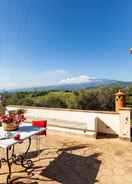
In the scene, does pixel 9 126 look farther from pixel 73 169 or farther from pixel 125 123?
pixel 125 123

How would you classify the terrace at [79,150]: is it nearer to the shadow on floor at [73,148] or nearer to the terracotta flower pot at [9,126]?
the shadow on floor at [73,148]

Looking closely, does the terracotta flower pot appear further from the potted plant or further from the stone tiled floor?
the stone tiled floor

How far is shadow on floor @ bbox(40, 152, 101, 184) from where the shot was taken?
3002mm

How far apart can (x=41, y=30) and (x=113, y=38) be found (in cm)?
733

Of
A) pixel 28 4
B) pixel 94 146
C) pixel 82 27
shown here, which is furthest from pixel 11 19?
pixel 94 146

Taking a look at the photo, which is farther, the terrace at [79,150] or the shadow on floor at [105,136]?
the shadow on floor at [105,136]

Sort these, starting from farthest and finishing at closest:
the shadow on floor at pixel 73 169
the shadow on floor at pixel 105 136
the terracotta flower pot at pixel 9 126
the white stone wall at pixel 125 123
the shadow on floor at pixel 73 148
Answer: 1. the shadow on floor at pixel 105 136
2. the white stone wall at pixel 125 123
3. the shadow on floor at pixel 73 148
4. the terracotta flower pot at pixel 9 126
5. the shadow on floor at pixel 73 169

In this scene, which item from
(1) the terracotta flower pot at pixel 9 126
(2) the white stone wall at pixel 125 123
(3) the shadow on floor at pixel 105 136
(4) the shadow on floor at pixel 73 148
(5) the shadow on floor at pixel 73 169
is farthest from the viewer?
(3) the shadow on floor at pixel 105 136

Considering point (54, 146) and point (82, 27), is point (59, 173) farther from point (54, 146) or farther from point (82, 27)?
point (82, 27)

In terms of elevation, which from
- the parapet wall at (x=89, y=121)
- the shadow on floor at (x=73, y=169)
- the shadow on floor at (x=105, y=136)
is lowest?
the shadow on floor at (x=73, y=169)

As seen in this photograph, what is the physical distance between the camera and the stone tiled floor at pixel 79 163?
9.86 feet

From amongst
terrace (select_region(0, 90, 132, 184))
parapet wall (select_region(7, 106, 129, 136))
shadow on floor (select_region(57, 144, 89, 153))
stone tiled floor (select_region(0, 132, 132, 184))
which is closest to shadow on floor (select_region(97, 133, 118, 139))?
terrace (select_region(0, 90, 132, 184))

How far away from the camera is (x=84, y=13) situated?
10203mm

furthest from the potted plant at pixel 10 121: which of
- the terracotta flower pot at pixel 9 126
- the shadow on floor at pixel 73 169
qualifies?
the shadow on floor at pixel 73 169
